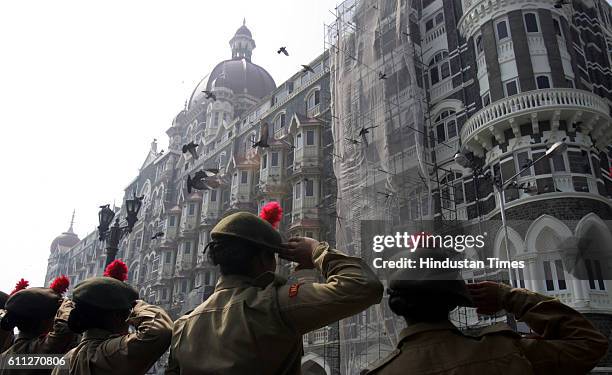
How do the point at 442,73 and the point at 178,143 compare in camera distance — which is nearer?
the point at 442,73

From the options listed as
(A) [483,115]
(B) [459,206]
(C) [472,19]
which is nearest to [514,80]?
(A) [483,115]

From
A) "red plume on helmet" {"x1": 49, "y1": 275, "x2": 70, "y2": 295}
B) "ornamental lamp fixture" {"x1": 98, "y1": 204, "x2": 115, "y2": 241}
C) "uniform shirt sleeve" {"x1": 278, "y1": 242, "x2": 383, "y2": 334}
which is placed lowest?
"uniform shirt sleeve" {"x1": 278, "y1": 242, "x2": 383, "y2": 334}

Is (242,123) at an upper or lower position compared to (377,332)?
upper

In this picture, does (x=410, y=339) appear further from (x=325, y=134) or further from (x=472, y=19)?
(x=325, y=134)

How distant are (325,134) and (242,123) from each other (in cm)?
1077

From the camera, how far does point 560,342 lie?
6.88ft

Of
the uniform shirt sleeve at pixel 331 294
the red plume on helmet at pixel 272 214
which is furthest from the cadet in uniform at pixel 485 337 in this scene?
the red plume on helmet at pixel 272 214

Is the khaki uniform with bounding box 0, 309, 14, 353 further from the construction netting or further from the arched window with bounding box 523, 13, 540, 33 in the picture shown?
the arched window with bounding box 523, 13, 540, 33

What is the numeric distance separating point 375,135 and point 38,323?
15.6 m

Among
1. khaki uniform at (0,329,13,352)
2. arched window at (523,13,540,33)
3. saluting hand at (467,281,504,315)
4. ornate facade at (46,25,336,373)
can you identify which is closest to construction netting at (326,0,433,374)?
ornate facade at (46,25,336,373)

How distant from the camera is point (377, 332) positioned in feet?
52.2

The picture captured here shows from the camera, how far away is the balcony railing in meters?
15.5

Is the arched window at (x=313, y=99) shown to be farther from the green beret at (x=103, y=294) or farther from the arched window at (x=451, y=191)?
the green beret at (x=103, y=294)

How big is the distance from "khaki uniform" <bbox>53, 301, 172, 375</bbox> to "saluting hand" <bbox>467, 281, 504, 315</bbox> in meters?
1.83
